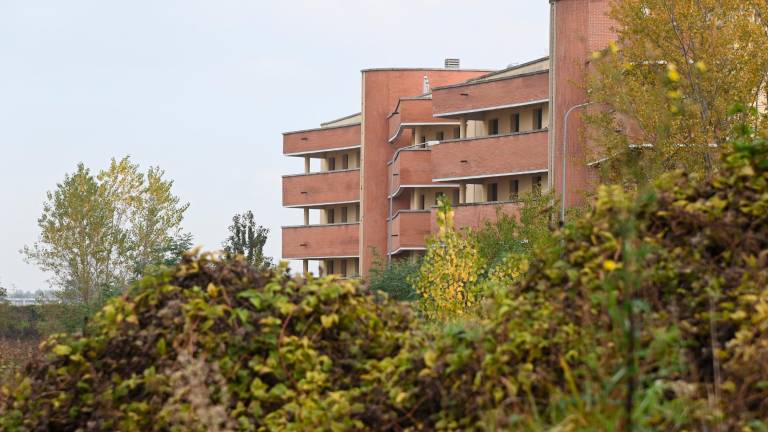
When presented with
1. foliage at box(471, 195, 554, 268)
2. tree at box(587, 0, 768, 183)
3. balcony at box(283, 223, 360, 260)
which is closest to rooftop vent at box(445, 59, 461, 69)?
balcony at box(283, 223, 360, 260)

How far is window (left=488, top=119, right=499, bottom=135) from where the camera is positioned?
206 feet

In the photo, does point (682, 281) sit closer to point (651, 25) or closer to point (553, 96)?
point (651, 25)

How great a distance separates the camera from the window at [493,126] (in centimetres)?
6291

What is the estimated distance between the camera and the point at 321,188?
81.1 meters

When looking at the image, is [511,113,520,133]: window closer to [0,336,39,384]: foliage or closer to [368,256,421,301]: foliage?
[368,256,421,301]: foliage

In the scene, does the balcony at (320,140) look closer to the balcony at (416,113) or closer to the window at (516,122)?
the balcony at (416,113)

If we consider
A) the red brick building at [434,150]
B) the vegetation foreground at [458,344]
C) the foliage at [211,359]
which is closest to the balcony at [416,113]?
the red brick building at [434,150]

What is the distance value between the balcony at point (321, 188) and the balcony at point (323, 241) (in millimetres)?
1806

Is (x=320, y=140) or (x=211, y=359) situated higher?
(x=320, y=140)

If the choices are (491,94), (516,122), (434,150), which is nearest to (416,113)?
(434,150)

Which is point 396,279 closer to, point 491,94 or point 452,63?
point 491,94

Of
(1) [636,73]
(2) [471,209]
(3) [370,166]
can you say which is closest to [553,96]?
(2) [471,209]

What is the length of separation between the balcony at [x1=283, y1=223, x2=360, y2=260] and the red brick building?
0.06m

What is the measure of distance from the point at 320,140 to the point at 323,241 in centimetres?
637
